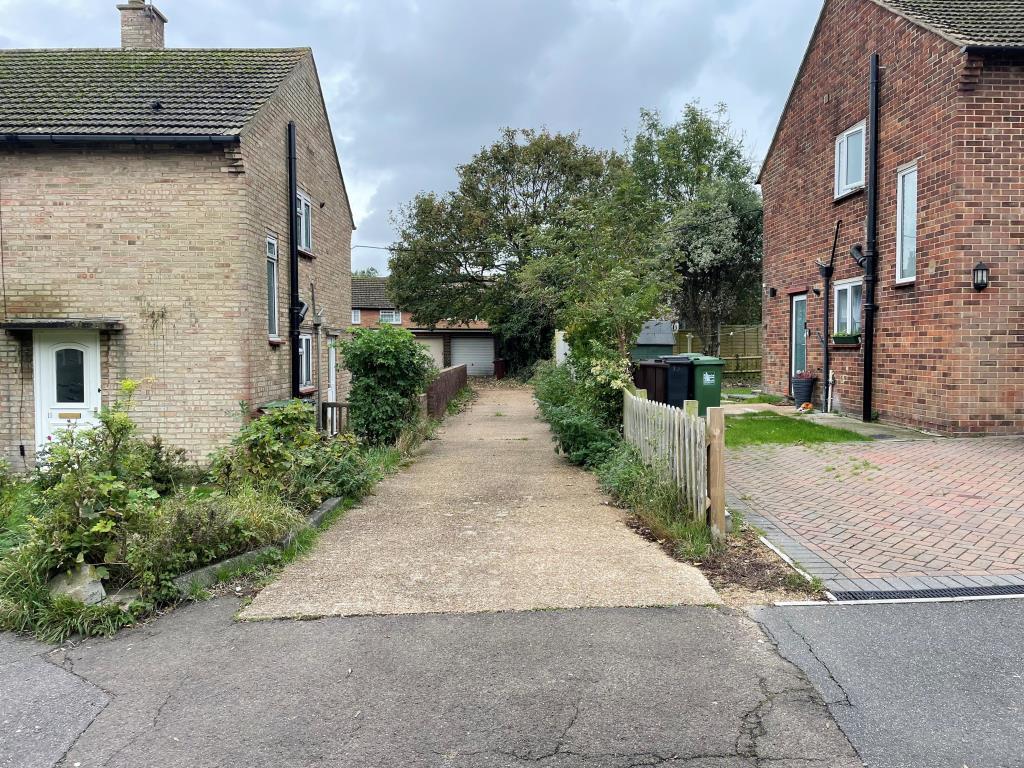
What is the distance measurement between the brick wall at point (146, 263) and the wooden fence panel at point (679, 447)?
19.2ft

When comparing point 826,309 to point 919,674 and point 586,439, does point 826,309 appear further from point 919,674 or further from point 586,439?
point 919,674

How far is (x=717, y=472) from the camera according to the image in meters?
5.95

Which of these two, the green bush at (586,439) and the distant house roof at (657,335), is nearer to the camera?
the green bush at (586,439)

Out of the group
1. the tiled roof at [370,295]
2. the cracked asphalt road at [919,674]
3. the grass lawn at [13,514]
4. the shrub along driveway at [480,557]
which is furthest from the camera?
the tiled roof at [370,295]

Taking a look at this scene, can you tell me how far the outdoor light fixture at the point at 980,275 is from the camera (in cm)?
1077

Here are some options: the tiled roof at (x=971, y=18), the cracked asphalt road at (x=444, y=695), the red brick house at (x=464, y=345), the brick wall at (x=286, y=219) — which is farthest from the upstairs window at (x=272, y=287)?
the red brick house at (x=464, y=345)

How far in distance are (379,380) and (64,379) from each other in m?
4.57

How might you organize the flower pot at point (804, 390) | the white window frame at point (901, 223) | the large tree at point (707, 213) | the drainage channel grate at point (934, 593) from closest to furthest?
the drainage channel grate at point (934, 593) → the white window frame at point (901, 223) → the flower pot at point (804, 390) → the large tree at point (707, 213)

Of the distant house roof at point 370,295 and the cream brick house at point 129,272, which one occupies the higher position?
the distant house roof at point 370,295

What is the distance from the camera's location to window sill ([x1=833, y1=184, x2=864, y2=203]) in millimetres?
13784

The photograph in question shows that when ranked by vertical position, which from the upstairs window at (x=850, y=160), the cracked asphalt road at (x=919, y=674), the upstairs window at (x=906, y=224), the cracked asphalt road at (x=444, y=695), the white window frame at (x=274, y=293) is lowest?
the cracked asphalt road at (x=444, y=695)

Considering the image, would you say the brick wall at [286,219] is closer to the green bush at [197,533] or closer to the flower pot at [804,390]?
the green bush at [197,533]

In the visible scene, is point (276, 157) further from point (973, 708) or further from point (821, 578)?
point (973, 708)

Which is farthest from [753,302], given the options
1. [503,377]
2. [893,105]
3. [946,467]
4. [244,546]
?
[244,546]
